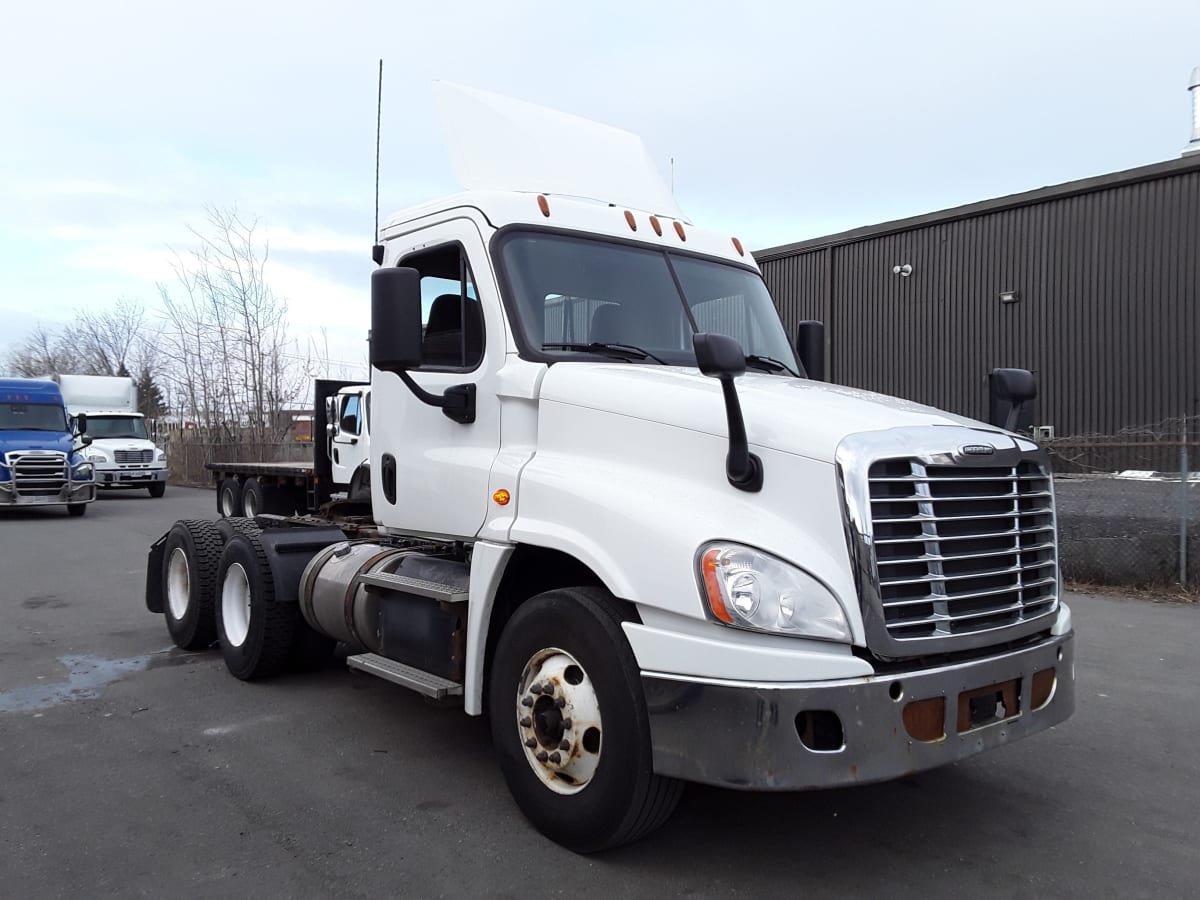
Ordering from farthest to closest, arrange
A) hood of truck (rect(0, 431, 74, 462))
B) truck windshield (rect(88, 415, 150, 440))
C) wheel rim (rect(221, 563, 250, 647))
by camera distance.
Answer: truck windshield (rect(88, 415, 150, 440)) → hood of truck (rect(0, 431, 74, 462)) → wheel rim (rect(221, 563, 250, 647))

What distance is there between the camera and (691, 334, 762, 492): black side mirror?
131 inches

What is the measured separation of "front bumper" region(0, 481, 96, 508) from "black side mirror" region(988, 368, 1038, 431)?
19631 millimetres

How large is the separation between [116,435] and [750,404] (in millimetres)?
26747

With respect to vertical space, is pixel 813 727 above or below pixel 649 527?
below

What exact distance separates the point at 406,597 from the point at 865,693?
8.04 ft

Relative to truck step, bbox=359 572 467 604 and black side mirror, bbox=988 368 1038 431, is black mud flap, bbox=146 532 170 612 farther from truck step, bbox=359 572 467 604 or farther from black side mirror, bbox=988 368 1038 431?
black side mirror, bbox=988 368 1038 431

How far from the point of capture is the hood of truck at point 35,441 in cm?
1967

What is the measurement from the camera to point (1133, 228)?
57.7 ft

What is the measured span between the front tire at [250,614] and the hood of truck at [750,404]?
285cm

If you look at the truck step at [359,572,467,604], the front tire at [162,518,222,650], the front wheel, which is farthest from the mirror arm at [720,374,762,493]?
the front tire at [162,518,222,650]

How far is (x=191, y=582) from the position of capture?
22.9 feet

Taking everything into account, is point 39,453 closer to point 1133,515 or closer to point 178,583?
point 178,583

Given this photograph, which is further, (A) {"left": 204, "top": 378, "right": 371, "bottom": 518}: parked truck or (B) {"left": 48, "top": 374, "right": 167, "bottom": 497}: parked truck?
(B) {"left": 48, "top": 374, "right": 167, "bottom": 497}: parked truck

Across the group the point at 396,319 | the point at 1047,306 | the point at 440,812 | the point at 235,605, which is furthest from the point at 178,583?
the point at 1047,306
